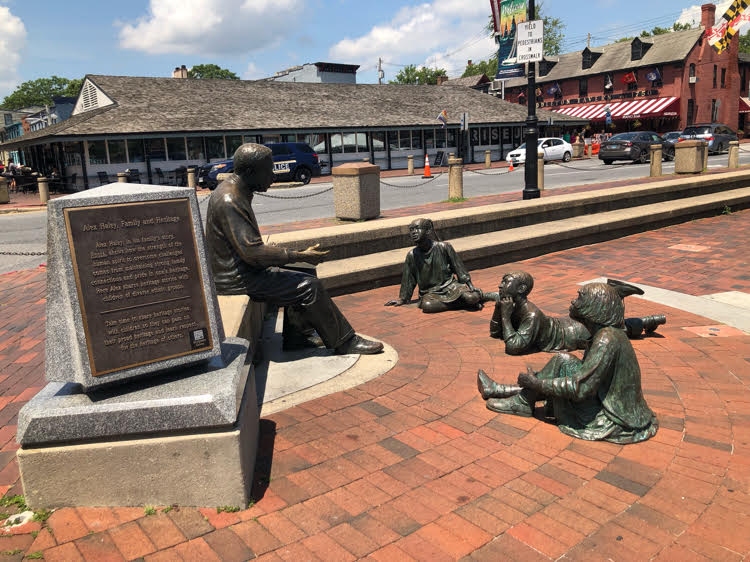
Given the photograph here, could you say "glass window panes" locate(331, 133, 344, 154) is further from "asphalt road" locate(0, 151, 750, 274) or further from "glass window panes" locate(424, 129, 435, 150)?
"asphalt road" locate(0, 151, 750, 274)

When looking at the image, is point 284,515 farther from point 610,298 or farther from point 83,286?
point 610,298

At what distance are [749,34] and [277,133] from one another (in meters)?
84.3

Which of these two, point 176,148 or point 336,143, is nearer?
point 176,148

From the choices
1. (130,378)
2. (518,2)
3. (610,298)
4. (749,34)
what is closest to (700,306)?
(610,298)

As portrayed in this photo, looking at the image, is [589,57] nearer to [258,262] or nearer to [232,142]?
[232,142]

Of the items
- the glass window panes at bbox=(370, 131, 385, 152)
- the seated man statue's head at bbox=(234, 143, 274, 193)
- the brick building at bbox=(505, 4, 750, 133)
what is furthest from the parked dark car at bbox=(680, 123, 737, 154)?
the seated man statue's head at bbox=(234, 143, 274, 193)

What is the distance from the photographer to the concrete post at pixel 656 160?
17.5m

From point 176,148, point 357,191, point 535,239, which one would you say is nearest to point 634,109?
point 176,148

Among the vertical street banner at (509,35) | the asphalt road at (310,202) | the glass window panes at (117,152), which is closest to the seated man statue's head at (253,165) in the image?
the asphalt road at (310,202)

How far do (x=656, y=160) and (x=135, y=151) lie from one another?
74.6 ft

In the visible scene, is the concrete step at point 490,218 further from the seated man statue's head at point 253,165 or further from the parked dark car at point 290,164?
the parked dark car at point 290,164

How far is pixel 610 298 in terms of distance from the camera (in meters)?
3.49

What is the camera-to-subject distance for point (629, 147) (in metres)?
26.1

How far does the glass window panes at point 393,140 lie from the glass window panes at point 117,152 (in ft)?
50.0
